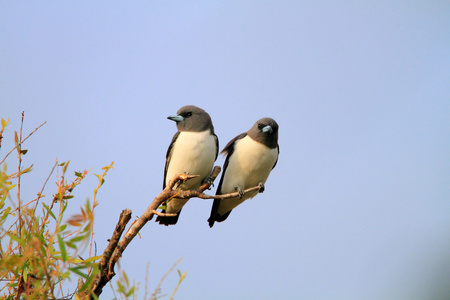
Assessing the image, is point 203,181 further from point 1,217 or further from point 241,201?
point 1,217

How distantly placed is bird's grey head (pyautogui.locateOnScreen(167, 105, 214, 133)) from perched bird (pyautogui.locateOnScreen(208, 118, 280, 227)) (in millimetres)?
614

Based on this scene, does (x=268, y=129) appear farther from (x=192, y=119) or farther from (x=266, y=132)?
(x=192, y=119)

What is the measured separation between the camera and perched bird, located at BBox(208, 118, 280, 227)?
7051mm

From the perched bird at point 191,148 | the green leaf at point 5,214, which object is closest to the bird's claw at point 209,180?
the perched bird at point 191,148

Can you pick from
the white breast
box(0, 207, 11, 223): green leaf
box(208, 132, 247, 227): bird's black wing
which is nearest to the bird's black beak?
the white breast

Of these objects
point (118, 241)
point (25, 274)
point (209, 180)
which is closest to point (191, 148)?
point (209, 180)

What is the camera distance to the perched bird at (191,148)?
659cm

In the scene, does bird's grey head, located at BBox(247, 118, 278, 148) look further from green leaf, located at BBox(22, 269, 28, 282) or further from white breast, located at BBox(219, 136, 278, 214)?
green leaf, located at BBox(22, 269, 28, 282)

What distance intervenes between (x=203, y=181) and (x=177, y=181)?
1.33 metres

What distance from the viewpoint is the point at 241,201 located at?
760cm

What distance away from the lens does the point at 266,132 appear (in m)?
7.10

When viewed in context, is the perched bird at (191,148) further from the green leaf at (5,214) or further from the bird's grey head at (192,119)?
the green leaf at (5,214)

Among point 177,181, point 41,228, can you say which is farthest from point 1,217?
point 177,181

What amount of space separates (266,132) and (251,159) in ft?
1.58
